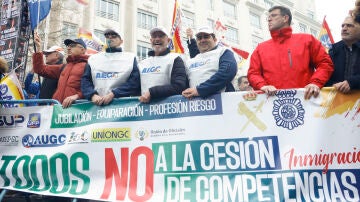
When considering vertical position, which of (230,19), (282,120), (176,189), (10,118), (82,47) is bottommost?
(176,189)

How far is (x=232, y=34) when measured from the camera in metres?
30.6

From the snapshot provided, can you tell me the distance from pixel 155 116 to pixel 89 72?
3.74 feet

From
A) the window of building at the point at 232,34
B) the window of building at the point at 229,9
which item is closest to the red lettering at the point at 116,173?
the window of building at the point at 232,34

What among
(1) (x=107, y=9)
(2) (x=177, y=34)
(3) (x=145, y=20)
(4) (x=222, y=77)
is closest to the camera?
(4) (x=222, y=77)

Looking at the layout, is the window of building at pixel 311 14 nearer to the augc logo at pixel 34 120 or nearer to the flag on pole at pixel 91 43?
the flag on pole at pixel 91 43

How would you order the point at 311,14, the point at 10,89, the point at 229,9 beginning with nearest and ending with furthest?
the point at 10,89
the point at 229,9
the point at 311,14

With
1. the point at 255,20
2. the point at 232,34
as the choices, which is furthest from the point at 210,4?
the point at 255,20

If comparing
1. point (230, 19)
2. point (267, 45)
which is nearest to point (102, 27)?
point (230, 19)

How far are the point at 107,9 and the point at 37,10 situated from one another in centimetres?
1809

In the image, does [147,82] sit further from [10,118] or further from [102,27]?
[102,27]

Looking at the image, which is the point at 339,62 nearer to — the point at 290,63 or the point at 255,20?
the point at 290,63

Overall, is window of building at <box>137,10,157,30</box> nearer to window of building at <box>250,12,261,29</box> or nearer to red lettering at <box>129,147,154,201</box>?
A: window of building at <box>250,12,261,29</box>

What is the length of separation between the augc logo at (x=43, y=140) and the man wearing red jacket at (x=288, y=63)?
2.23m

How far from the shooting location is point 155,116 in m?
3.21
